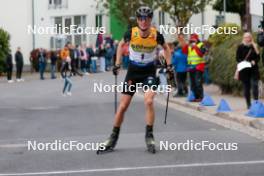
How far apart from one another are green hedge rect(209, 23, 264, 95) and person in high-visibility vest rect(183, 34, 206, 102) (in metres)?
1.57

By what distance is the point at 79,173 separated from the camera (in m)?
9.23

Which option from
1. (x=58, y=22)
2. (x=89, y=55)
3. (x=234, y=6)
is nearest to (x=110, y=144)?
(x=89, y=55)

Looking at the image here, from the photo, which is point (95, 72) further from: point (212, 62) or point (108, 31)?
point (212, 62)

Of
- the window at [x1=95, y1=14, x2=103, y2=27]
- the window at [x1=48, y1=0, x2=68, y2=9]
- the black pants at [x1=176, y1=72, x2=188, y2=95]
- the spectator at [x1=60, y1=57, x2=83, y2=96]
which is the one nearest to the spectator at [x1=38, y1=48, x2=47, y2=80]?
the window at [x1=48, y1=0, x2=68, y2=9]

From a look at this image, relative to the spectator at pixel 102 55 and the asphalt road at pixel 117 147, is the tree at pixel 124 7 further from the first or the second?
the asphalt road at pixel 117 147

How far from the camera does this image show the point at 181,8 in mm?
47781

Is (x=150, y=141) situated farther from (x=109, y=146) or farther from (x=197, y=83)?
(x=197, y=83)

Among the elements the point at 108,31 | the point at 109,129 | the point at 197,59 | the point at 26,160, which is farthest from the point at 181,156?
the point at 108,31

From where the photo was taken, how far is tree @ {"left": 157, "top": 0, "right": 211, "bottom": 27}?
47250 millimetres

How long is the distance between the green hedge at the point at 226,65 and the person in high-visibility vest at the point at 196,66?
5.14ft

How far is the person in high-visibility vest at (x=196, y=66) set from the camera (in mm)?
20594

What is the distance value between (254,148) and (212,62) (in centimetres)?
1327

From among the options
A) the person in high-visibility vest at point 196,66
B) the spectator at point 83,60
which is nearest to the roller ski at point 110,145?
the person in high-visibility vest at point 196,66

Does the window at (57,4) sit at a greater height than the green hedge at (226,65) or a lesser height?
greater
